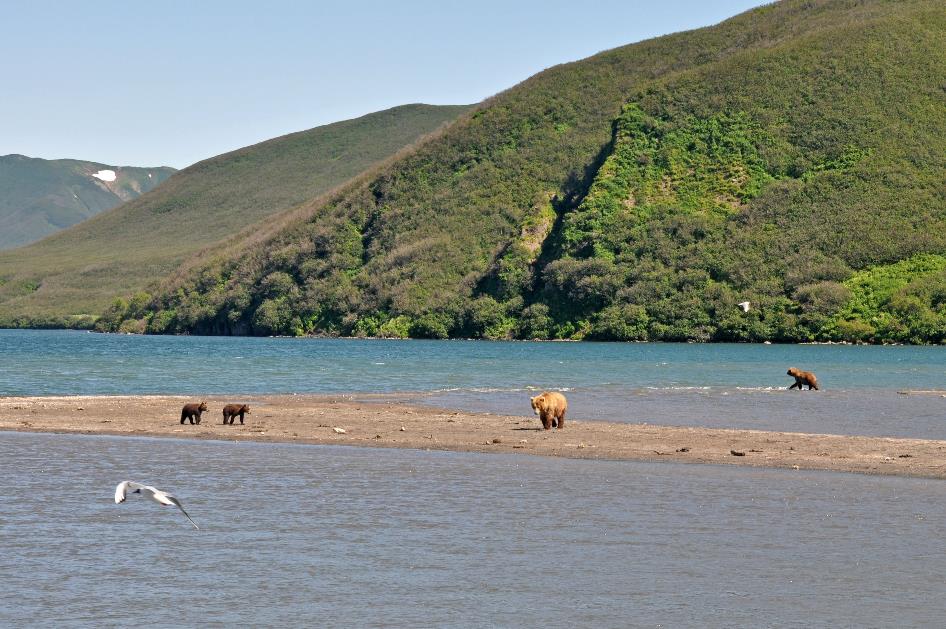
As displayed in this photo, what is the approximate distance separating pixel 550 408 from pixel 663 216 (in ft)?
371

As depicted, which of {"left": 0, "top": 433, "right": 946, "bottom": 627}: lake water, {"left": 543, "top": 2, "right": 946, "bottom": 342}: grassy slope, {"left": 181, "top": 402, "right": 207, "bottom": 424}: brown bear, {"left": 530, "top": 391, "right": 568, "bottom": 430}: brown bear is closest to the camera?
{"left": 0, "top": 433, "right": 946, "bottom": 627}: lake water

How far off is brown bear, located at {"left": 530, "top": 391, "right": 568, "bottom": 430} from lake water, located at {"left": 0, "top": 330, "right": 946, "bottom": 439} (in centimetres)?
423

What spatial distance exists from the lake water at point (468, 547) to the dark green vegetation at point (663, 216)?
101 m

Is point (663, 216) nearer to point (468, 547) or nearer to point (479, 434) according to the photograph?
point (479, 434)

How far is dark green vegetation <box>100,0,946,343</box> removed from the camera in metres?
126

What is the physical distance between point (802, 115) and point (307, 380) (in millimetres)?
111218

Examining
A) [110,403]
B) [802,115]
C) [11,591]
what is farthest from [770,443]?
[802,115]

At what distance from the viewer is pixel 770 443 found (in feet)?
90.1

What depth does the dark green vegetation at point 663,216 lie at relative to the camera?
4953 inches

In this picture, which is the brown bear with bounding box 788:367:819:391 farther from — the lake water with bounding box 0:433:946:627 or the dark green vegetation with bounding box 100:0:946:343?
the dark green vegetation with bounding box 100:0:946:343

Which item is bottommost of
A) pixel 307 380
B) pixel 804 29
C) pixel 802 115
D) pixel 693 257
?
pixel 307 380

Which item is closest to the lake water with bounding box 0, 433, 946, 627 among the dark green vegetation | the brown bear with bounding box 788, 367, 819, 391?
the brown bear with bounding box 788, 367, 819, 391

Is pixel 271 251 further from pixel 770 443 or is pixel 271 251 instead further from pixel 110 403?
pixel 770 443

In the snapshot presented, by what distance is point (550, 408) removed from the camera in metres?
30.5
